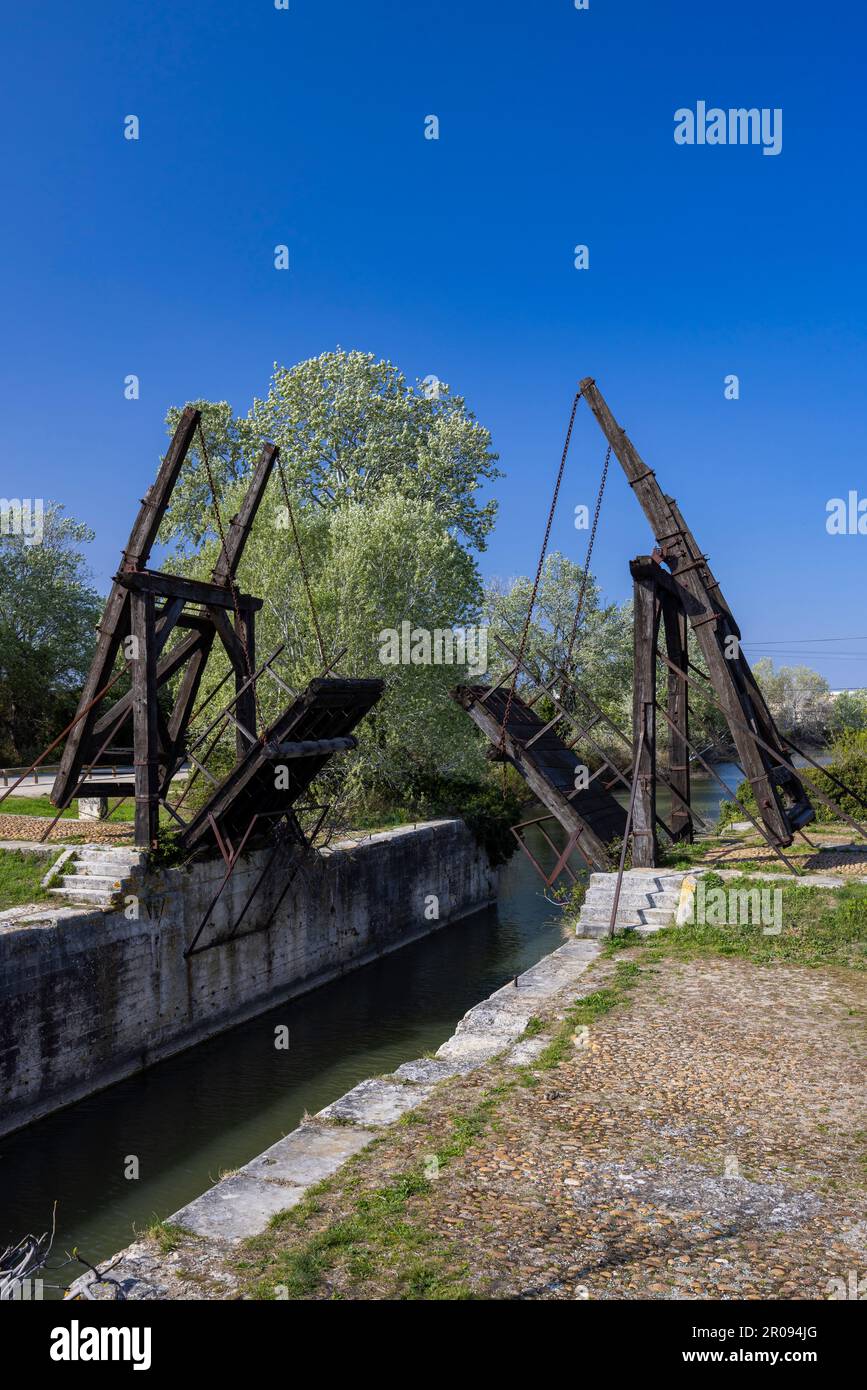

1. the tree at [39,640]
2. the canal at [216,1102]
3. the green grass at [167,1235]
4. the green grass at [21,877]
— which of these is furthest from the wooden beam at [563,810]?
the tree at [39,640]

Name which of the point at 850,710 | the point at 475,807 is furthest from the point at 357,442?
the point at 850,710

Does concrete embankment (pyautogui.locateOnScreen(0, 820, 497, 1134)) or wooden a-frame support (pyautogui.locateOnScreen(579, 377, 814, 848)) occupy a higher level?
wooden a-frame support (pyautogui.locateOnScreen(579, 377, 814, 848))

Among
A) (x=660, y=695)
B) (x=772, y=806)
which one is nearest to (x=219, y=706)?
(x=772, y=806)

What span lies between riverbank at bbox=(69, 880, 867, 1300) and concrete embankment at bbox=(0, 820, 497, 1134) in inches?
225

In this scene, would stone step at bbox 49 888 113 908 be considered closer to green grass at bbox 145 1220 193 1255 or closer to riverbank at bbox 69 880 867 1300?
riverbank at bbox 69 880 867 1300

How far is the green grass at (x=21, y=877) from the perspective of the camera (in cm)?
1356

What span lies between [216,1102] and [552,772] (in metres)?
6.88

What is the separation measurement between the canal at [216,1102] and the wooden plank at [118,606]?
4.52 m

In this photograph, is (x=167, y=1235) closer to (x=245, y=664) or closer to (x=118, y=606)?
(x=118, y=606)

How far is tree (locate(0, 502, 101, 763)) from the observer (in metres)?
36.2

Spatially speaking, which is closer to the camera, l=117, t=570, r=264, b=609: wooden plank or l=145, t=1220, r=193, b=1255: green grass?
l=145, t=1220, r=193, b=1255: green grass

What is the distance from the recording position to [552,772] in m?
16.5

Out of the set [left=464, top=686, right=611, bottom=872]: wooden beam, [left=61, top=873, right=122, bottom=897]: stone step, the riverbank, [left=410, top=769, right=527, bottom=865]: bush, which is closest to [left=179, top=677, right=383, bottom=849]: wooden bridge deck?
[left=61, top=873, right=122, bottom=897]: stone step

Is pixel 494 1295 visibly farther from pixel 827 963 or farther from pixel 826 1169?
pixel 827 963
